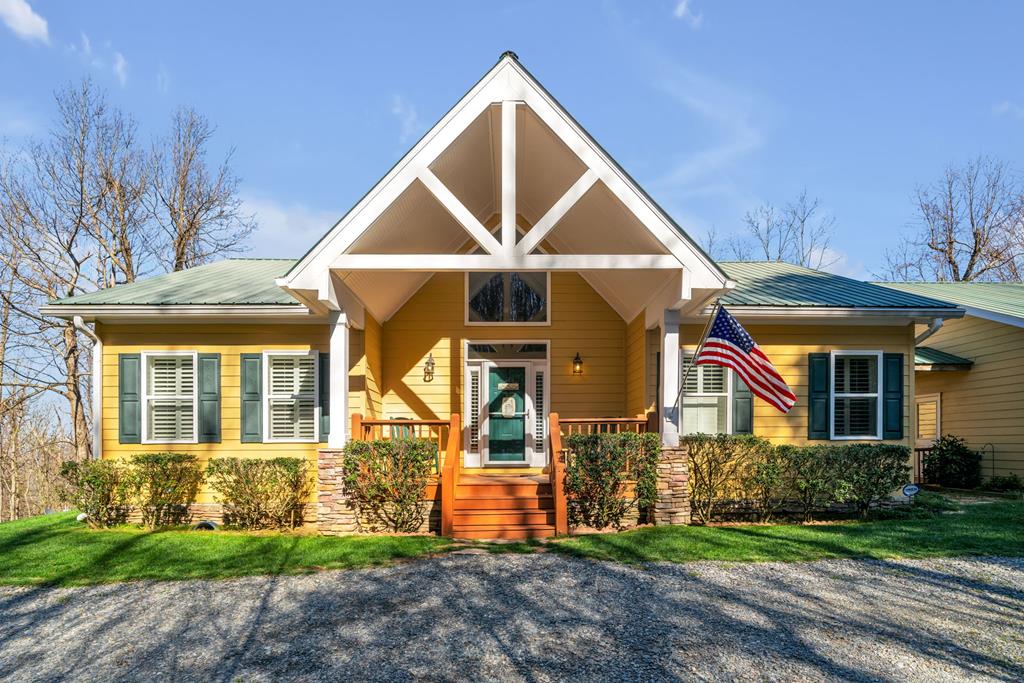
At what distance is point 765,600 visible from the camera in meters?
5.84

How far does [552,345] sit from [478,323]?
132 cm

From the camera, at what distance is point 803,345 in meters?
10.4

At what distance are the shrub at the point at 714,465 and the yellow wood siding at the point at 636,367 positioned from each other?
98cm

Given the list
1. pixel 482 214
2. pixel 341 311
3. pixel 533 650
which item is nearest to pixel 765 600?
pixel 533 650

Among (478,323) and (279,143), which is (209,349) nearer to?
(478,323)

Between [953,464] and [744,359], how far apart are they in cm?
808

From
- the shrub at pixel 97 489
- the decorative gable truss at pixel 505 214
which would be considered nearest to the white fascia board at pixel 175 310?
the decorative gable truss at pixel 505 214

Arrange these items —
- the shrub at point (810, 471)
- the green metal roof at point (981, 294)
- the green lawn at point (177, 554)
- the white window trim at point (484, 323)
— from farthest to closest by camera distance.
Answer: the green metal roof at point (981, 294)
the white window trim at point (484, 323)
the shrub at point (810, 471)
the green lawn at point (177, 554)

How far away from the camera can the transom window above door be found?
1140cm

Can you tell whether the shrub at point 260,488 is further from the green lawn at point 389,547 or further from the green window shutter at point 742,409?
the green window shutter at point 742,409

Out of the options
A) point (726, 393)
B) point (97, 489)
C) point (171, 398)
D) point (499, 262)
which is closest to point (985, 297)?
point (726, 393)

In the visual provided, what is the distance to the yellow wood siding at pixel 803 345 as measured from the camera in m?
10.3

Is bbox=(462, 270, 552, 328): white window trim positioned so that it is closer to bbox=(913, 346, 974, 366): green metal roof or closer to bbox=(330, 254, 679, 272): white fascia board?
bbox=(330, 254, 679, 272): white fascia board

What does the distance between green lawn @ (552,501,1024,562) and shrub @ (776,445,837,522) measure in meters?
0.49
